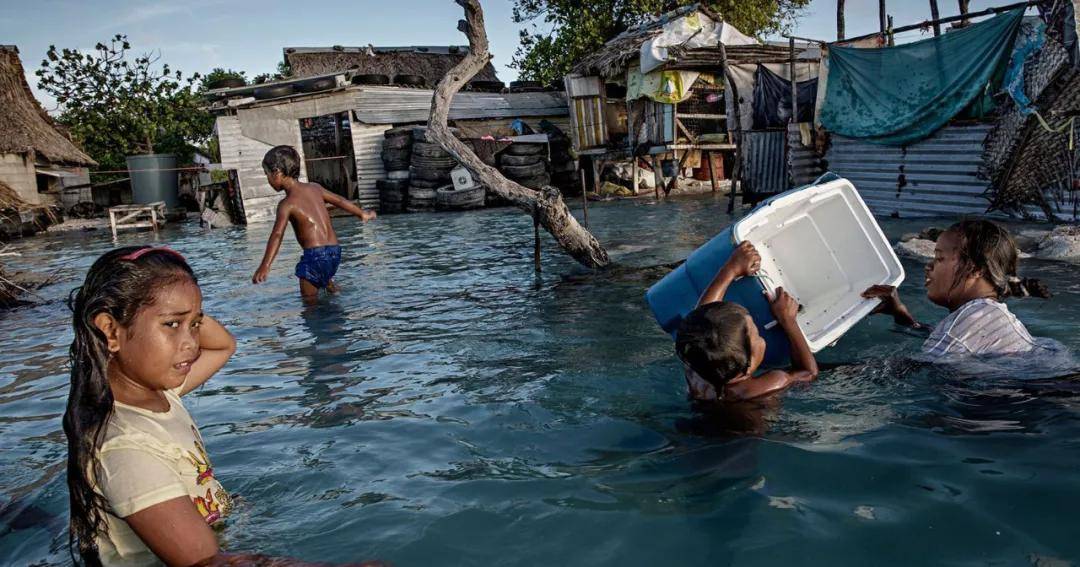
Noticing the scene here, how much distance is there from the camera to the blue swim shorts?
7918 mm

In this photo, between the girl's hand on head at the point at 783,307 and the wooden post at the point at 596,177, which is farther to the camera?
the wooden post at the point at 596,177

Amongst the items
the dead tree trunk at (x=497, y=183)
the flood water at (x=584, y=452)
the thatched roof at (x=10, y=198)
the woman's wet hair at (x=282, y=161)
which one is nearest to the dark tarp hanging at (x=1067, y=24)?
the flood water at (x=584, y=452)

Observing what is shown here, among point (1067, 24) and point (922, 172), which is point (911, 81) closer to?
point (922, 172)

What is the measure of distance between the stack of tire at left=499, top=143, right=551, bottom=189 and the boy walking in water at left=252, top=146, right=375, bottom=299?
14.1 metres

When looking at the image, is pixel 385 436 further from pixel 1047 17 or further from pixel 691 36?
pixel 691 36

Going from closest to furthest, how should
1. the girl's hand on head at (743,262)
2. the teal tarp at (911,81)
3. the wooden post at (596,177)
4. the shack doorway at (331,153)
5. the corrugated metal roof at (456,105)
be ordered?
the girl's hand on head at (743,262), the teal tarp at (911,81), the wooden post at (596,177), the corrugated metal roof at (456,105), the shack doorway at (331,153)

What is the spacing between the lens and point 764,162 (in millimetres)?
14695

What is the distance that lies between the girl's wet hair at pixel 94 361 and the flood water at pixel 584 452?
0.89 metres

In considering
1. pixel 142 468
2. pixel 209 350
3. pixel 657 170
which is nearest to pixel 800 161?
pixel 657 170

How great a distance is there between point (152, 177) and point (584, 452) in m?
24.8

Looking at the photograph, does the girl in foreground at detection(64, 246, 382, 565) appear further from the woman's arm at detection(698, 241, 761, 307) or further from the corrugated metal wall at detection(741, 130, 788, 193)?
the corrugated metal wall at detection(741, 130, 788, 193)

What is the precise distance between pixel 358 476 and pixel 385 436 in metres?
0.51

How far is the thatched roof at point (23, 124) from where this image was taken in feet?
76.1

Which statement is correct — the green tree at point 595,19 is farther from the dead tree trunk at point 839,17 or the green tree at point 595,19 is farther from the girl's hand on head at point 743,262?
the girl's hand on head at point 743,262
